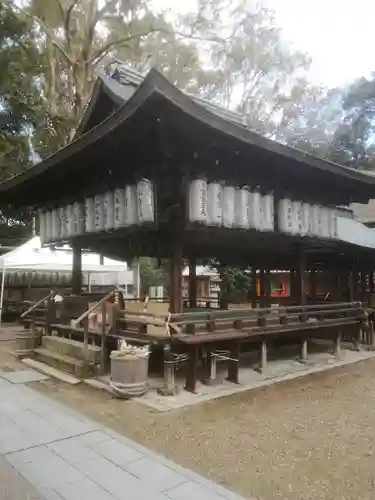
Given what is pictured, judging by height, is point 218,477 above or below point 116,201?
below

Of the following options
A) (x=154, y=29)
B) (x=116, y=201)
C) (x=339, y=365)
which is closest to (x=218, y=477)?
(x=116, y=201)

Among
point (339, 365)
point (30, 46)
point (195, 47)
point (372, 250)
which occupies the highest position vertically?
point (195, 47)

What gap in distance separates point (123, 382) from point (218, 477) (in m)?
2.90

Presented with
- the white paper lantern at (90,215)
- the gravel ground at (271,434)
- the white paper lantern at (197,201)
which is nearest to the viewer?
the gravel ground at (271,434)

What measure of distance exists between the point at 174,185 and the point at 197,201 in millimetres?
535

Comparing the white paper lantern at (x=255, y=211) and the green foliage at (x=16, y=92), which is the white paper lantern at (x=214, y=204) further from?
the green foliage at (x=16, y=92)

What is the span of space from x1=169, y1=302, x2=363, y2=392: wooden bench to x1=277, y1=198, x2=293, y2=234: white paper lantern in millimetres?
1695

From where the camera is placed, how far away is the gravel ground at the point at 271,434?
3.91 metres

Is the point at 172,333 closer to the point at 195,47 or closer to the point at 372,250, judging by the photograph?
the point at 372,250

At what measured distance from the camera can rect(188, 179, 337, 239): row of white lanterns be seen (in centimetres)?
688

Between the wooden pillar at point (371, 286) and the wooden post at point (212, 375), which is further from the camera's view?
the wooden pillar at point (371, 286)

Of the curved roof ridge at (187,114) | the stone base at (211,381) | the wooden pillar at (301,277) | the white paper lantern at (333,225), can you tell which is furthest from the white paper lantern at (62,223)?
the white paper lantern at (333,225)

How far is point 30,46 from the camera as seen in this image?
19.4 metres

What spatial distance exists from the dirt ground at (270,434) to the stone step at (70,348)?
0.74m
